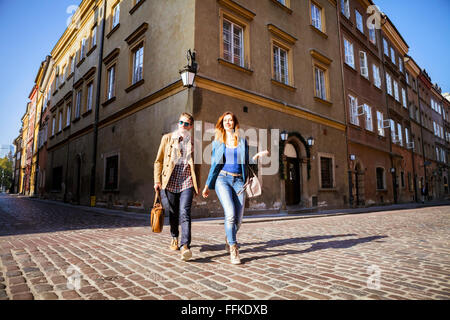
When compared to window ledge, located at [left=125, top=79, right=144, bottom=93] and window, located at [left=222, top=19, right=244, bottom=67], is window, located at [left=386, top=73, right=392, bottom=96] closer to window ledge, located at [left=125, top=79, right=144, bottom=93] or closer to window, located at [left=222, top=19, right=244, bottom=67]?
window, located at [left=222, top=19, right=244, bottom=67]

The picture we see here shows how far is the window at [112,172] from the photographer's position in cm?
1191

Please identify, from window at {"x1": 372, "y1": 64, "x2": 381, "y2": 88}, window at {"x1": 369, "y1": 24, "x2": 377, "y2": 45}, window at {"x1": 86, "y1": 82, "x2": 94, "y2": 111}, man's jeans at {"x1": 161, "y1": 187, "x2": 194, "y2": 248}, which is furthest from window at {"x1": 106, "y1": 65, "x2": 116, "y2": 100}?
window at {"x1": 369, "y1": 24, "x2": 377, "y2": 45}

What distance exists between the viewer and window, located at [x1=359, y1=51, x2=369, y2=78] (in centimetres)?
1721

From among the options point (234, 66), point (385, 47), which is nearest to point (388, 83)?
point (385, 47)

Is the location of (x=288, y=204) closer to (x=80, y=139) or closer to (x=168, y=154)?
(x=168, y=154)

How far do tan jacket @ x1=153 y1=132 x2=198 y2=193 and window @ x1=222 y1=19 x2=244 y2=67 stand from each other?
6.86 meters

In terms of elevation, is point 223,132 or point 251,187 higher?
point 223,132

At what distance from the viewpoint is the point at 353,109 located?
1581cm

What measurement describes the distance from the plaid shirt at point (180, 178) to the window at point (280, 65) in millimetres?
8896

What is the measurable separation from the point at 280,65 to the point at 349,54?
7.37 m

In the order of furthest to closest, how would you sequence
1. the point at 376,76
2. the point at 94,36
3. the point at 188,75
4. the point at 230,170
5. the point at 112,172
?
1. the point at 376,76
2. the point at 94,36
3. the point at 112,172
4. the point at 188,75
5. the point at 230,170

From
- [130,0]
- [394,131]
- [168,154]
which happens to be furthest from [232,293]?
[394,131]

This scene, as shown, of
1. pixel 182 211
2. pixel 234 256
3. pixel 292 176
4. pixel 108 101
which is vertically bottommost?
pixel 234 256

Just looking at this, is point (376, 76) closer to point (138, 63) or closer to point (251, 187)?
point (138, 63)
